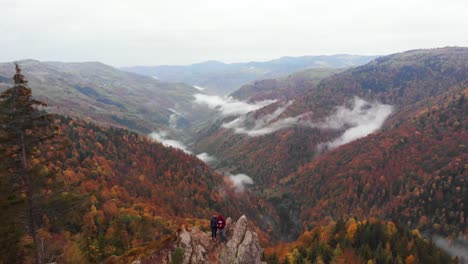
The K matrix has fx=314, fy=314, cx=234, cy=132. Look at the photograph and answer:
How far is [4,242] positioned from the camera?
30672mm

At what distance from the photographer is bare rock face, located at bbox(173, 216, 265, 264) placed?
50.8 m

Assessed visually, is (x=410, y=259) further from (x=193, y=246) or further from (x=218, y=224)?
(x=193, y=246)

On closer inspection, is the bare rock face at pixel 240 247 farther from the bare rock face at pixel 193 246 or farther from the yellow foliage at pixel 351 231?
the yellow foliage at pixel 351 231

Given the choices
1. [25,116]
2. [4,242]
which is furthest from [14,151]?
[4,242]

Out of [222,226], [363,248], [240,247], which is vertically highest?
[222,226]

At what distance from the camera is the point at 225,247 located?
54.9m

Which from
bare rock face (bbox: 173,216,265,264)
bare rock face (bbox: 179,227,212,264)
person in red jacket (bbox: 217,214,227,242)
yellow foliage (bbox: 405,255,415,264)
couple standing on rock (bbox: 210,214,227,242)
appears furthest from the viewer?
yellow foliage (bbox: 405,255,415,264)

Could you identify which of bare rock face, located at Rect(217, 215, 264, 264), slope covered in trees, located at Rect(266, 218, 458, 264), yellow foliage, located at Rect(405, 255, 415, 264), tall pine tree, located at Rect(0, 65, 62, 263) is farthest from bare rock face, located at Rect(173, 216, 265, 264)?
yellow foliage, located at Rect(405, 255, 415, 264)

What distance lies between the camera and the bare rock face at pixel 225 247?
167ft

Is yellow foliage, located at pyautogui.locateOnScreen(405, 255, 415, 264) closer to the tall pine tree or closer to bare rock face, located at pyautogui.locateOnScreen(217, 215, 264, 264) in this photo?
bare rock face, located at pyautogui.locateOnScreen(217, 215, 264, 264)

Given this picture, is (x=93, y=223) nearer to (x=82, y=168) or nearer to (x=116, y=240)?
(x=116, y=240)

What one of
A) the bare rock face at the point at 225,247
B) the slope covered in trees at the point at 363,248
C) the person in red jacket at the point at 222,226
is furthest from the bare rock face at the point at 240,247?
the slope covered in trees at the point at 363,248

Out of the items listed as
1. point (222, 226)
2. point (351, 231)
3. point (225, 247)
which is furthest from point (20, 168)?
point (351, 231)

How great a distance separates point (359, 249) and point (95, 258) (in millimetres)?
96596
